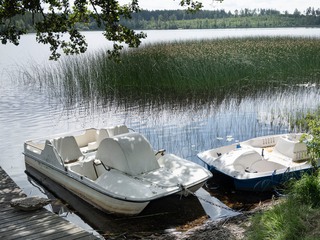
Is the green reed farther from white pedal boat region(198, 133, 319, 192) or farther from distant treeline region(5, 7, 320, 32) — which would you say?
distant treeline region(5, 7, 320, 32)

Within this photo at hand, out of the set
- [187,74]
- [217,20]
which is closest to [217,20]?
[217,20]

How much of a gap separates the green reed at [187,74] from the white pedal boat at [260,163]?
20.9 feet

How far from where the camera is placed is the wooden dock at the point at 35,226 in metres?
5.09

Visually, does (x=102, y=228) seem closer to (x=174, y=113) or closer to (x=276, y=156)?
(x=276, y=156)

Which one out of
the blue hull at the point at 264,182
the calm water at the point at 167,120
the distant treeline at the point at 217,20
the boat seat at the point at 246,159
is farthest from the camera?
the distant treeline at the point at 217,20

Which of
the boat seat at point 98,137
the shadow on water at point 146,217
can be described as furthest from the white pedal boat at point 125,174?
the boat seat at point 98,137

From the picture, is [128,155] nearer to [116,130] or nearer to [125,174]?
[125,174]

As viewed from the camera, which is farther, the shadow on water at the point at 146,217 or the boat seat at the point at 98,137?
the boat seat at the point at 98,137

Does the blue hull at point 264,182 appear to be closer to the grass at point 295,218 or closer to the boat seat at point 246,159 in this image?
the boat seat at point 246,159

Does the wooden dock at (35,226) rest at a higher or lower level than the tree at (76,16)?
lower

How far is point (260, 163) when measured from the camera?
8.19 m

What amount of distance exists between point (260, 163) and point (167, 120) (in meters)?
5.26

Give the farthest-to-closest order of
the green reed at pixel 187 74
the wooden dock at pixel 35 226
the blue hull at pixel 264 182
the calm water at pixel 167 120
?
the green reed at pixel 187 74 < the calm water at pixel 167 120 < the blue hull at pixel 264 182 < the wooden dock at pixel 35 226

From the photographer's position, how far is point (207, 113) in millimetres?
13672
